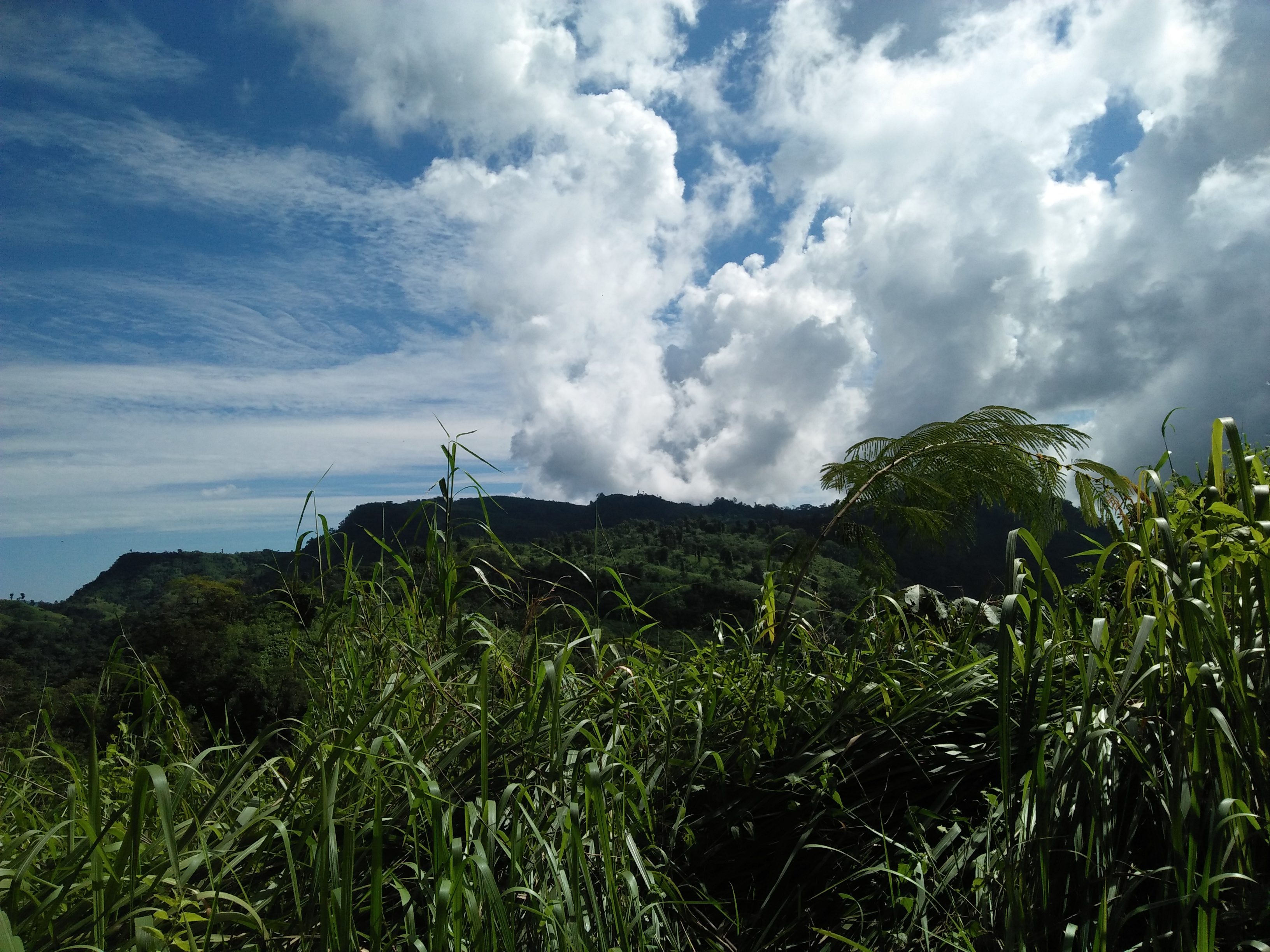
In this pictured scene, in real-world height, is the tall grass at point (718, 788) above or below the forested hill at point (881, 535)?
below

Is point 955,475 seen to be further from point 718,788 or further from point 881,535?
point 718,788

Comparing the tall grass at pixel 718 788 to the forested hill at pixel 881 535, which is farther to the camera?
the forested hill at pixel 881 535

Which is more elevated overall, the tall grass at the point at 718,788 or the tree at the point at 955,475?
the tree at the point at 955,475

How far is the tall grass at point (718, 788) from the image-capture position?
49.1 inches

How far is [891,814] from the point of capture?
67.2 inches

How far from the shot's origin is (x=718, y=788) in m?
1.85

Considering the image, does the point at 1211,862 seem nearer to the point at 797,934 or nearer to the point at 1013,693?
the point at 1013,693

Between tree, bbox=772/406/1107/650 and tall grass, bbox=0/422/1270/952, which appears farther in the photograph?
tree, bbox=772/406/1107/650

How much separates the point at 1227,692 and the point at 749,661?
1162mm

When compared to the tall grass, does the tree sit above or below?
above

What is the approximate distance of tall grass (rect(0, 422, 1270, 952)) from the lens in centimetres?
125

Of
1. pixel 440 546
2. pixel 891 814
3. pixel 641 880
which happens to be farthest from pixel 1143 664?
pixel 440 546

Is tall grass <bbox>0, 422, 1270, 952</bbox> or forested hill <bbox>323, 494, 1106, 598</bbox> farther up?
forested hill <bbox>323, 494, 1106, 598</bbox>

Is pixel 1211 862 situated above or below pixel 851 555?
below
